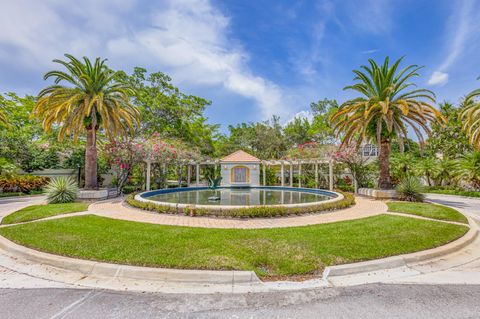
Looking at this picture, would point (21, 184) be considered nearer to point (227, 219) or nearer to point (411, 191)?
point (227, 219)

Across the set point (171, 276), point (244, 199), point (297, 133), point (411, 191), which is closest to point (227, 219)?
point (171, 276)

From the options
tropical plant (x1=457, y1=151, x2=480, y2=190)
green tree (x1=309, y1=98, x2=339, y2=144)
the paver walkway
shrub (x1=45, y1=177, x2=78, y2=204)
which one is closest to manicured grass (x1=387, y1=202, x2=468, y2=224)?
the paver walkway

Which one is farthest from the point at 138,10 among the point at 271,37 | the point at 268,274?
the point at 268,274

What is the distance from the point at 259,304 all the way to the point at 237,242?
2.55 m

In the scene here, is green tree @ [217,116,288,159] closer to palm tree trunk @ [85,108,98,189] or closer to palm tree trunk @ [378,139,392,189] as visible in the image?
palm tree trunk @ [378,139,392,189]

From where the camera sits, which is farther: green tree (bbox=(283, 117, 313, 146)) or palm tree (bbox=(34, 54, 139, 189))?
green tree (bbox=(283, 117, 313, 146))

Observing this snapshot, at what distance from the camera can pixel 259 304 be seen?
396 cm

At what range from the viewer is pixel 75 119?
15.4m

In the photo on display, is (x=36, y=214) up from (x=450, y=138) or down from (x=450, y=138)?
down

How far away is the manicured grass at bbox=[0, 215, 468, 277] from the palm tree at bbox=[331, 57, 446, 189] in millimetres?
8371

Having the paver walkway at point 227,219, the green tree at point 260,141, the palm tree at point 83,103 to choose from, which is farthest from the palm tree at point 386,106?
the green tree at point 260,141

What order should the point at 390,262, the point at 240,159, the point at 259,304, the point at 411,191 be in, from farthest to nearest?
the point at 240,159 < the point at 411,191 < the point at 390,262 < the point at 259,304

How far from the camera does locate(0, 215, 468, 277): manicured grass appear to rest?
531 centimetres

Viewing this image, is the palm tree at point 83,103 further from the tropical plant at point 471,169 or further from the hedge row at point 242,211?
the tropical plant at point 471,169
